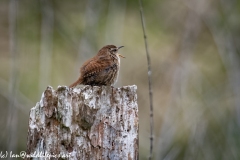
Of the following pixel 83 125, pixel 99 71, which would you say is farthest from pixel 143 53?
pixel 83 125

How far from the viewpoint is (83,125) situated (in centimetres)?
347

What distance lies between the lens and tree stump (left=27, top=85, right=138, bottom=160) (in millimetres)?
3428

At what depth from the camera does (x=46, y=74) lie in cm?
732

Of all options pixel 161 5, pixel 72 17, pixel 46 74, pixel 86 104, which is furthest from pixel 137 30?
pixel 86 104

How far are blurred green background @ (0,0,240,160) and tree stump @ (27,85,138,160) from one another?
13.9 feet

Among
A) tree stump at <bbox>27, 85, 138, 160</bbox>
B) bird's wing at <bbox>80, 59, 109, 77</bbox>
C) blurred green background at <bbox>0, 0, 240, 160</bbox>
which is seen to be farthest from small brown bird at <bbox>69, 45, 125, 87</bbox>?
blurred green background at <bbox>0, 0, 240, 160</bbox>

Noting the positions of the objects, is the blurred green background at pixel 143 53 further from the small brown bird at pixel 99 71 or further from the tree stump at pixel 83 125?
the tree stump at pixel 83 125

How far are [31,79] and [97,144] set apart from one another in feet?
21.4

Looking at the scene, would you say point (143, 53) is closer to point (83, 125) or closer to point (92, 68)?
point (92, 68)

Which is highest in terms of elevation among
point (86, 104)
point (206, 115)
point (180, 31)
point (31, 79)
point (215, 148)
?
point (180, 31)

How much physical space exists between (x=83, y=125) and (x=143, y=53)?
7491 millimetres

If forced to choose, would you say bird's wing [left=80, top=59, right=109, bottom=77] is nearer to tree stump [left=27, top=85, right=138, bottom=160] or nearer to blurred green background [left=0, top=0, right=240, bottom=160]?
tree stump [left=27, top=85, right=138, bottom=160]

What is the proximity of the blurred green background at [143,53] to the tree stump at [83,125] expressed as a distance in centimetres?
425

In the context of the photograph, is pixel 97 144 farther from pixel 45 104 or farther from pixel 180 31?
pixel 180 31
